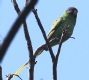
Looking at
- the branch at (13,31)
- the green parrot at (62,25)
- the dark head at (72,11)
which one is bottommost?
the branch at (13,31)

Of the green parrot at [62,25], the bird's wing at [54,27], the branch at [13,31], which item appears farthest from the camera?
the bird's wing at [54,27]

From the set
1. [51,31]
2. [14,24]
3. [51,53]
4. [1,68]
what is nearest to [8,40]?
[14,24]

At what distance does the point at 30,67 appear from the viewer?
8.71 ft

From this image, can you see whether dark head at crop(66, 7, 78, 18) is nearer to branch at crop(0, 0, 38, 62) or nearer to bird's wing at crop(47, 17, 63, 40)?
bird's wing at crop(47, 17, 63, 40)

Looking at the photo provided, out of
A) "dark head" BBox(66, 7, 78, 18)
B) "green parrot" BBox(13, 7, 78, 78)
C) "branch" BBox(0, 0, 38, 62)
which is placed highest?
"dark head" BBox(66, 7, 78, 18)

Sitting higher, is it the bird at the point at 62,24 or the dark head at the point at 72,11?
the dark head at the point at 72,11

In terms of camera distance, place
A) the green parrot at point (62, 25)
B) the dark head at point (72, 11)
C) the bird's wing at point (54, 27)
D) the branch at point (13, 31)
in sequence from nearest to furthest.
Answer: the branch at point (13, 31), the green parrot at point (62, 25), the bird's wing at point (54, 27), the dark head at point (72, 11)

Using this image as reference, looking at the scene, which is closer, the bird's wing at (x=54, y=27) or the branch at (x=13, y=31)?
the branch at (x=13, y=31)

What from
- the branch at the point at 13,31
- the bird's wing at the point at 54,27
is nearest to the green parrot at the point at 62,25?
the bird's wing at the point at 54,27

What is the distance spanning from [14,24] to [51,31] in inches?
235

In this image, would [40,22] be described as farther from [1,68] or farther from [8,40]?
[8,40]

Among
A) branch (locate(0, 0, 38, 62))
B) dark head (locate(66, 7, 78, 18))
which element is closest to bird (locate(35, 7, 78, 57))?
dark head (locate(66, 7, 78, 18))

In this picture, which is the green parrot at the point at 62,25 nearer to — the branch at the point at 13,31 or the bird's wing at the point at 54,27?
the bird's wing at the point at 54,27

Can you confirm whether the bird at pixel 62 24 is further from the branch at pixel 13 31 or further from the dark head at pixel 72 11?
the branch at pixel 13 31
